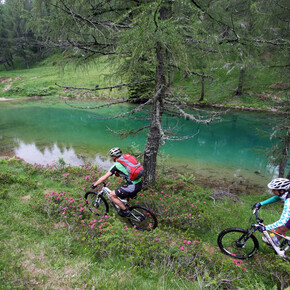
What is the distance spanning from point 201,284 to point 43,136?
66.1 feet

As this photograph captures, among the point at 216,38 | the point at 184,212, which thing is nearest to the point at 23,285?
the point at 184,212

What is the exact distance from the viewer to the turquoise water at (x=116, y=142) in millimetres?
14992

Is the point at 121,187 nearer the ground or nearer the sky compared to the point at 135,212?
nearer the sky

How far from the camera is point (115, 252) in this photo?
4574 millimetres

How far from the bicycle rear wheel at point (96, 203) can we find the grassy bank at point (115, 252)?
356 mm

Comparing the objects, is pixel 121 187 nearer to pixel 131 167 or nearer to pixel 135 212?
pixel 131 167

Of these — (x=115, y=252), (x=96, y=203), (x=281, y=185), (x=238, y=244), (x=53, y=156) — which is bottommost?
(x=53, y=156)

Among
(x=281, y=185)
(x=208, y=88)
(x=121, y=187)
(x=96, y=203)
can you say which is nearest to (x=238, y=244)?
(x=281, y=185)

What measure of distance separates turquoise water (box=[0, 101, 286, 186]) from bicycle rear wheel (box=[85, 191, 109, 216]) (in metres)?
3.57

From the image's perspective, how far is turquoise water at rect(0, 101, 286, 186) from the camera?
14992mm

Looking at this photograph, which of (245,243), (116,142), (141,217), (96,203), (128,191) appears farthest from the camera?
(116,142)

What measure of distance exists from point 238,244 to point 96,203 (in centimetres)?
425

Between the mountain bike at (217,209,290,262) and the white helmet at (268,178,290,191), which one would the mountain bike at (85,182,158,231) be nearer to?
the mountain bike at (217,209,290,262)

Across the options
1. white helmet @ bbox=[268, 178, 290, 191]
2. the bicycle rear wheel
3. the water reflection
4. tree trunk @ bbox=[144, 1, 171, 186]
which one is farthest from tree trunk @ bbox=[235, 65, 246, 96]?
the bicycle rear wheel
